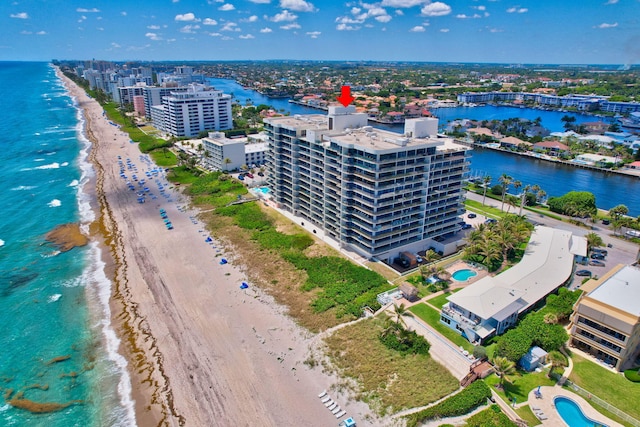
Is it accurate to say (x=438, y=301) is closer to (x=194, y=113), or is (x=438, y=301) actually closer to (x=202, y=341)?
(x=202, y=341)

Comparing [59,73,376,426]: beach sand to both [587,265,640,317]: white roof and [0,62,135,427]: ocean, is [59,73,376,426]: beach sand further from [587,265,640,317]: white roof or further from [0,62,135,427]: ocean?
[587,265,640,317]: white roof

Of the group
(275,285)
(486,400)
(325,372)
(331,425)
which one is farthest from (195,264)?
(486,400)

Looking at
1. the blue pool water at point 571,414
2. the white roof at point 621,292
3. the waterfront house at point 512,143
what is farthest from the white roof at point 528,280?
the waterfront house at point 512,143

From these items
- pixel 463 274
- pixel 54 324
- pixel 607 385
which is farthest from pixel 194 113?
pixel 607 385

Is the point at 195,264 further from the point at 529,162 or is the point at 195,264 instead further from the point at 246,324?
the point at 529,162

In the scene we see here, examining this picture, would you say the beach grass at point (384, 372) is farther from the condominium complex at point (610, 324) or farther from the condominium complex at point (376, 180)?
the condominium complex at point (376, 180)
